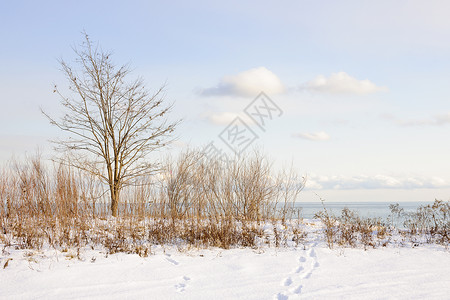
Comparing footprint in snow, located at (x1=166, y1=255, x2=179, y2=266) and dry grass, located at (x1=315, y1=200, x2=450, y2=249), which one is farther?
dry grass, located at (x1=315, y1=200, x2=450, y2=249)

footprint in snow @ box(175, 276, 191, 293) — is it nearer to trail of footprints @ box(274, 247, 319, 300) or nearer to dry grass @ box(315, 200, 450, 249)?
trail of footprints @ box(274, 247, 319, 300)

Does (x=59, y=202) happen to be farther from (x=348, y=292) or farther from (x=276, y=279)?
(x=348, y=292)

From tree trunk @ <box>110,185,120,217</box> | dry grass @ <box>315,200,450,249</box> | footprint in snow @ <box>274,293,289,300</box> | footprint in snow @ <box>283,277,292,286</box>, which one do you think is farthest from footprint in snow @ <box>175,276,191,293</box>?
tree trunk @ <box>110,185,120,217</box>

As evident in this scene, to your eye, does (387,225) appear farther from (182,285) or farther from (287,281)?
(182,285)

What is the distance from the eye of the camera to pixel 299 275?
5.39m

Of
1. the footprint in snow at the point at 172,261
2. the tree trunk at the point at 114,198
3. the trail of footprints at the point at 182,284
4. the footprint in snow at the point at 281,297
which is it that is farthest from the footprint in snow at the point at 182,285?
the tree trunk at the point at 114,198

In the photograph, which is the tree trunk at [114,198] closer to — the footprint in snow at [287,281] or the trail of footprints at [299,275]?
the trail of footprints at [299,275]

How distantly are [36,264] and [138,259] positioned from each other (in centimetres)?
149

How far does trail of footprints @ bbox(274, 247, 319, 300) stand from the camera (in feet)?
15.0

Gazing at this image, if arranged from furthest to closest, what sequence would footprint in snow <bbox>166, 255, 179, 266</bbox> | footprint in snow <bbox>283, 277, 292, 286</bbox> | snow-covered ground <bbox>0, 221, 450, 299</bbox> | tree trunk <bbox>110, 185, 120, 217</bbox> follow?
tree trunk <bbox>110, 185, 120, 217</bbox>
footprint in snow <bbox>166, 255, 179, 266</bbox>
footprint in snow <bbox>283, 277, 292, 286</bbox>
snow-covered ground <bbox>0, 221, 450, 299</bbox>

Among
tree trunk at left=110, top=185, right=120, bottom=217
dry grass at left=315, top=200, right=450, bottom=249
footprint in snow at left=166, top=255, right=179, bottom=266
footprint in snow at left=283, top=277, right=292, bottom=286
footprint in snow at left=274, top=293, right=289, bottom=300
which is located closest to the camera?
footprint in snow at left=274, top=293, right=289, bottom=300

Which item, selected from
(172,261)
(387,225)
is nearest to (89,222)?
(172,261)

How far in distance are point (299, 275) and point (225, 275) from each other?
3.64ft

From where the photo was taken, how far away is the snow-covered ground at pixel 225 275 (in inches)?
179
